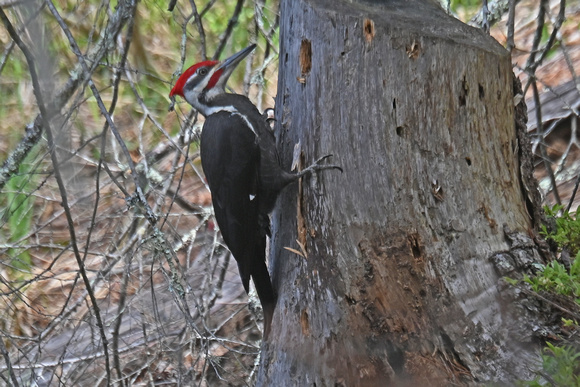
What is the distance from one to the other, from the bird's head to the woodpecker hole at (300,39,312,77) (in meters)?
0.74

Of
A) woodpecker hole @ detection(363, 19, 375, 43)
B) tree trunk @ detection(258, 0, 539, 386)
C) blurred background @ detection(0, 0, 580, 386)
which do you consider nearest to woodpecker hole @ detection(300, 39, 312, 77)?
tree trunk @ detection(258, 0, 539, 386)

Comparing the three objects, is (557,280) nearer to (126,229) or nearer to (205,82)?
(205,82)

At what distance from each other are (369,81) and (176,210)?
334 centimetres

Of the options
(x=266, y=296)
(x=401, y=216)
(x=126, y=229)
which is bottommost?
(x=266, y=296)

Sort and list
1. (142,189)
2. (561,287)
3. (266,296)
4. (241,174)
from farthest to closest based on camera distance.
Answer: (142,189) → (241,174) → (266,296) → (561,287)

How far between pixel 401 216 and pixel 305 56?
0.71 m

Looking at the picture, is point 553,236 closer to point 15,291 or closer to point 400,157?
point 400,157

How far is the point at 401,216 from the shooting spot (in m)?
2.38

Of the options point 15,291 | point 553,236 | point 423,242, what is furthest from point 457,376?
point 15,291

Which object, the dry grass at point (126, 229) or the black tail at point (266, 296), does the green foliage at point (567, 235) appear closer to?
the black tail at point (266, 296)

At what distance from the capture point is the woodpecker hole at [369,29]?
7.91 ft

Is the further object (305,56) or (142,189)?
(142,189)

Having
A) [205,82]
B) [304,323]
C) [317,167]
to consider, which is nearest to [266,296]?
[304,323]

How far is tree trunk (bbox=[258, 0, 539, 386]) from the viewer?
2297 millimetres
